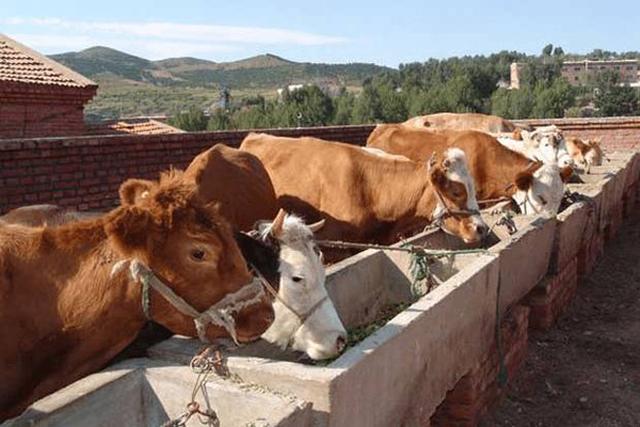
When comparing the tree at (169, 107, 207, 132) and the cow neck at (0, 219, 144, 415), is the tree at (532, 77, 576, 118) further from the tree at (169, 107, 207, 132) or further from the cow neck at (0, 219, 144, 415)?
the cow neck at (0, 219, 144, 415)

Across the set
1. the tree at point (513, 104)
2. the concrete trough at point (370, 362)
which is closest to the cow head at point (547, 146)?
the concrete trough at point (370, 362)

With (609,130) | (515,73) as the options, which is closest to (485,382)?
(609,130)

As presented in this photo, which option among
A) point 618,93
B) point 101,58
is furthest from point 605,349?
point 101,58

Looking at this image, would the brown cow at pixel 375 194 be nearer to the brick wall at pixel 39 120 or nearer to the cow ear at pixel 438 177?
the cow ear at pixel 438 177

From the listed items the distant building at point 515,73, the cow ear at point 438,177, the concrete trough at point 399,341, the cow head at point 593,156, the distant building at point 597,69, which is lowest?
the concrete trough at point 399,341

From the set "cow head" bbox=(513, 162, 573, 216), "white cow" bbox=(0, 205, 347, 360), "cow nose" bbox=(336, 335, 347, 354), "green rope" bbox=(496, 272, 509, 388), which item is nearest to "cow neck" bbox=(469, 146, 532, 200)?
"cow head" bbox=(513, 162, 573, 216)

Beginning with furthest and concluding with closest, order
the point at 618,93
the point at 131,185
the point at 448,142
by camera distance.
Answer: the point at 618,93 < the point at 448,142 < the point at 131,185

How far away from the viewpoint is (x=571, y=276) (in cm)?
762

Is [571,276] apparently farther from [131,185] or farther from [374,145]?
[131,185]

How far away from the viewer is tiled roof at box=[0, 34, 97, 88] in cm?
1266

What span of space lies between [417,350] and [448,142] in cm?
663

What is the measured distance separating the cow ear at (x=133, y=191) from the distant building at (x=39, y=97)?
937 centimetres

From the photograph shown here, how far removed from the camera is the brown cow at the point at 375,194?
7016 mm

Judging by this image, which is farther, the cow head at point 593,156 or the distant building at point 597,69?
the distant building at point 597,69
